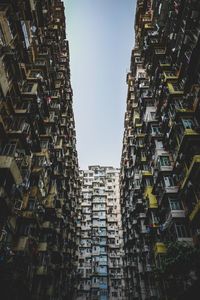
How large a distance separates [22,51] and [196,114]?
17.5 meters

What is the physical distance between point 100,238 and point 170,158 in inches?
1533

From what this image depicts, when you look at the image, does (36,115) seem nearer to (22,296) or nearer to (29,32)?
(29,32)

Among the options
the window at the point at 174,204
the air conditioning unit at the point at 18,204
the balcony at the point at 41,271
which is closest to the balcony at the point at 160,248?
the window at the point at 174,204

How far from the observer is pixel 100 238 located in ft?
195

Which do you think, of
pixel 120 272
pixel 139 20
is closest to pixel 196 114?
pixel 139 20

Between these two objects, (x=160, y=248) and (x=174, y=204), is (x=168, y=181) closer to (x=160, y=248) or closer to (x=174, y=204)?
(x=174, y=204)

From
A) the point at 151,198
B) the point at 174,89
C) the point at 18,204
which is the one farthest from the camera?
the point at 151,198

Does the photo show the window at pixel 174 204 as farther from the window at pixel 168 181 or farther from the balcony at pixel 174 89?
the balcony at pixel 174 89

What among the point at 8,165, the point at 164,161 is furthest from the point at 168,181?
the point at 8,165

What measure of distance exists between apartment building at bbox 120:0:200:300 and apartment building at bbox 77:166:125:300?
652 inches

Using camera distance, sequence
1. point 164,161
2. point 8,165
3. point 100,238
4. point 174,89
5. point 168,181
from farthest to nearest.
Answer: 1. point 100,238
2. point 164,161
3. point 174,89
4. point 168,181
5. point 8,165

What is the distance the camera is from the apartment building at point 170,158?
1906cm

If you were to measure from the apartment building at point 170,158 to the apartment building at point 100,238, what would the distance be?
16.6m

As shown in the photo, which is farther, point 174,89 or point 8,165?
point 174,89
